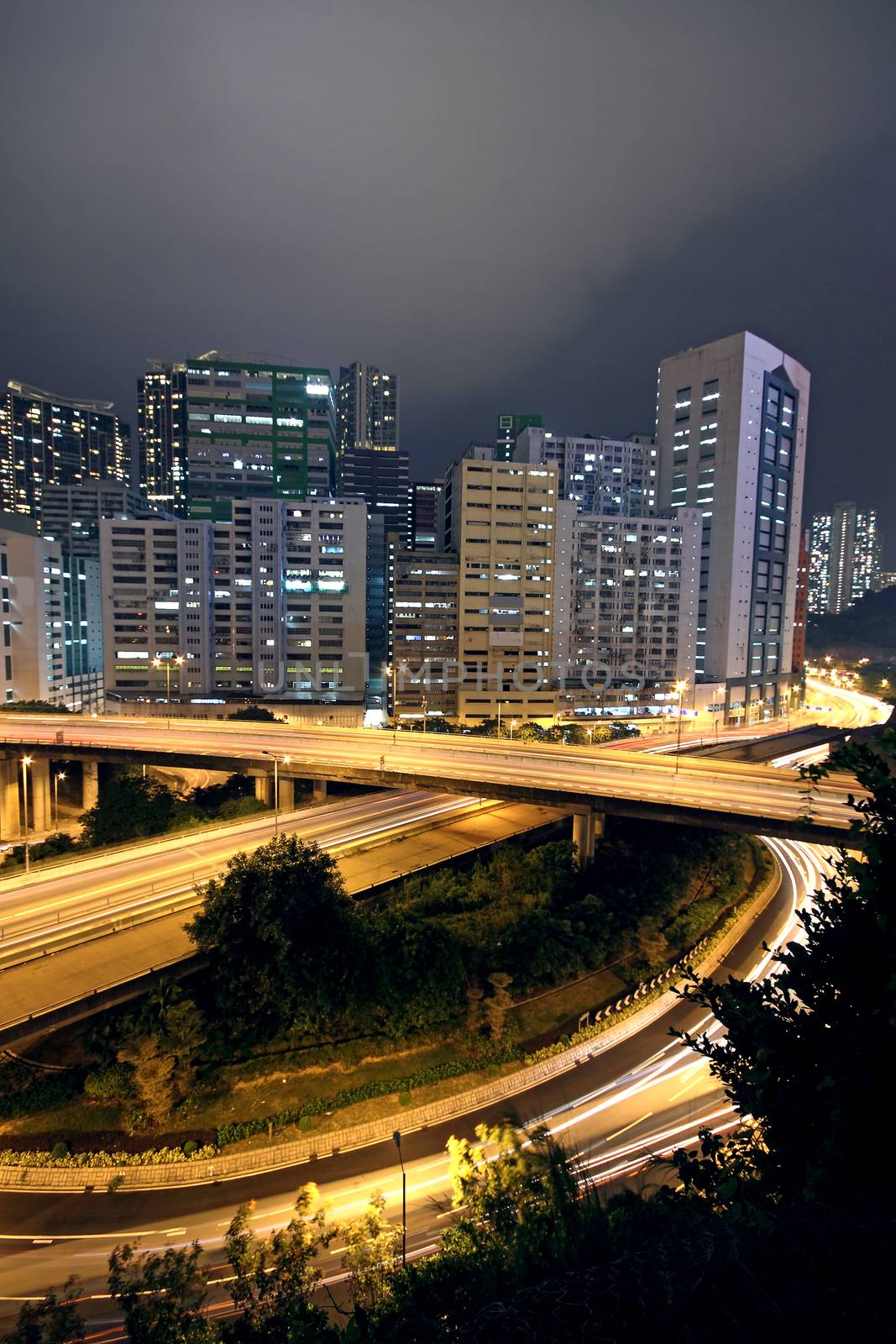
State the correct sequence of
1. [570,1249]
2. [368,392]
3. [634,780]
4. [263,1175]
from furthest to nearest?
[368,392] → [634,780] → [263,1175] → [570,1249]

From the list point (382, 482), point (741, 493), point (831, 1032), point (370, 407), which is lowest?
point (831, 1032)

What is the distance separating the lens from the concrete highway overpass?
2566 centimetres

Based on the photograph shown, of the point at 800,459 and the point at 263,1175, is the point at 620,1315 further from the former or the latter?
the point at 800,459

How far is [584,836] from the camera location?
29250 millimetres

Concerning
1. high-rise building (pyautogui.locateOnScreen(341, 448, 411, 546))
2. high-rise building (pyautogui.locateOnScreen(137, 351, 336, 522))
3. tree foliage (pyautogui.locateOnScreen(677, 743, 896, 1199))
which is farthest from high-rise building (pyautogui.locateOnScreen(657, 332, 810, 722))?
tree foliage (pyautogui.locateOnScreen(677, 743, 896, 1199))

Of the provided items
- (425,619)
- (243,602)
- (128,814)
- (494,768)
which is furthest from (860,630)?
(128,814)

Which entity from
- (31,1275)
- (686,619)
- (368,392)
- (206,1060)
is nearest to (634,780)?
(206,1060)

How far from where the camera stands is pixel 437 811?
3322 cm

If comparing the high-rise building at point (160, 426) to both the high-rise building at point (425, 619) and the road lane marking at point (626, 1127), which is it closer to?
the high-rise building at point (425, 619)

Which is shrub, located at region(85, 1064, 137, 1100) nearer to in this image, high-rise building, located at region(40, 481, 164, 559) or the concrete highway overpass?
the concrete highway overpass

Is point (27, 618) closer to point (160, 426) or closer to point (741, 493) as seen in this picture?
point (741, 493)

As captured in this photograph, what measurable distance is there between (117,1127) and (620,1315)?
18281 millimetres

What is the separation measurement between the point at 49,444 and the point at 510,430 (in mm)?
142587

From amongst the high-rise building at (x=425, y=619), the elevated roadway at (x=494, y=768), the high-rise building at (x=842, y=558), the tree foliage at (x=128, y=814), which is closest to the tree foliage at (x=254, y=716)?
the elevated roadway at (x=494, y=768)
